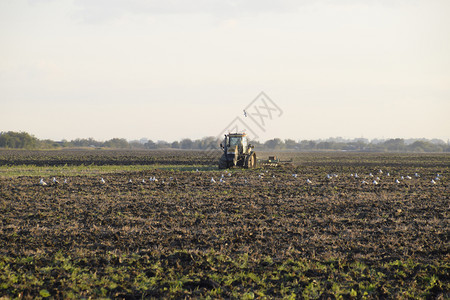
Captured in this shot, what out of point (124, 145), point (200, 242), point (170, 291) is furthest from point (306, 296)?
point (124, 145)

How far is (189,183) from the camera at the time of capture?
21719 mm

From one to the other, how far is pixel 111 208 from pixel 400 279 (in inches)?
378

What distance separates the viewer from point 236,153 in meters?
31.2

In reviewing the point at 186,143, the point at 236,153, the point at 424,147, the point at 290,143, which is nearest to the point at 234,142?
the point at 236,153

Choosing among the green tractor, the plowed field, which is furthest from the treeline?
the plowed field

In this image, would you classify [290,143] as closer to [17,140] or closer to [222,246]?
[17,140]

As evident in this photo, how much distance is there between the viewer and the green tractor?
31125 millimetres

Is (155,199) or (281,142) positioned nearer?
(155,199)

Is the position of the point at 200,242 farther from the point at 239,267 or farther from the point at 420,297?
the point at 420,297

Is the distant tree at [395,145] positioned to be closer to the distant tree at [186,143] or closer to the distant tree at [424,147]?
the distant tree at [424,147]

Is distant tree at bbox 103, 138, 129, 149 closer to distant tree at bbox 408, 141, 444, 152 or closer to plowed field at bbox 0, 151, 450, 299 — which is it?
distant tree at bbox 408, 141, 444, 152

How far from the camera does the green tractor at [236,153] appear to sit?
3112 cm

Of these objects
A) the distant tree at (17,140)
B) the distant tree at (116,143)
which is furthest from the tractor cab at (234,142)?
the distant tree at (116,143)

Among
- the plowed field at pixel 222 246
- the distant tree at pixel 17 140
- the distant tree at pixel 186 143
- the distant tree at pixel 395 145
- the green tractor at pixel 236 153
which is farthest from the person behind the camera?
the distant tree at pixel 186 143
